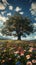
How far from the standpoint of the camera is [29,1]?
1.94 m

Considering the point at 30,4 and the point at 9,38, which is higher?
the point at 30,4

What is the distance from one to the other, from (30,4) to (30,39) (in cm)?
47

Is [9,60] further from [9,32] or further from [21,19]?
[21,19]

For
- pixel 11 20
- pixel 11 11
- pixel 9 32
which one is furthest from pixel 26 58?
pixel 11 11

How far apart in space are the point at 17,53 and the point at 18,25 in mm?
361

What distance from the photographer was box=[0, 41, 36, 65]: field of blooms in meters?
1.75

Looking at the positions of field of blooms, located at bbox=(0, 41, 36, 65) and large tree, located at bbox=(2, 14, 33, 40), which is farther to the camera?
large tree, located at bbox=(2, 14, 33, 40)

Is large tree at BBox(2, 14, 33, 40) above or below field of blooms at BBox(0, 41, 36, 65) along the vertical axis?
above

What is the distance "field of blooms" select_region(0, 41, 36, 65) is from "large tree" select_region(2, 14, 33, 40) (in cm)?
12

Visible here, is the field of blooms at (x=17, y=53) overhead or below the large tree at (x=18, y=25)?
below

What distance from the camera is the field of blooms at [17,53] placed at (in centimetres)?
175

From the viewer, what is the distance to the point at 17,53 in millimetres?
1786

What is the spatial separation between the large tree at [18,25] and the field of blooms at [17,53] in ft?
0.40

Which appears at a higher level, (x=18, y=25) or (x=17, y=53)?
(x=18, y=25)
